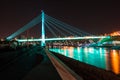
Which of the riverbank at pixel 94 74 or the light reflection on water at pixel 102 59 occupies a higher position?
the riverbank at pixel 94 74

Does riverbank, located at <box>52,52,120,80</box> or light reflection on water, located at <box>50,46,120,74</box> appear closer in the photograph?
riverbank, located at <box>52,52,120,80</box>

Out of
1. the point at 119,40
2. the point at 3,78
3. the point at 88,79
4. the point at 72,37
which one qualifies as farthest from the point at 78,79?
the point at 119,40

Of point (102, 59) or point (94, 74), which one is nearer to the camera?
point (94, 74)

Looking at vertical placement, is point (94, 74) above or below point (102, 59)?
above

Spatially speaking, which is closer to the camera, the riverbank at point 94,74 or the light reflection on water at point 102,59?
the riverbank at point 94,74

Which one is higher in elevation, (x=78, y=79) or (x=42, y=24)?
(x=42, y=24)

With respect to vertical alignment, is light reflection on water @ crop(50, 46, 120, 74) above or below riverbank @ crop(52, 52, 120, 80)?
below

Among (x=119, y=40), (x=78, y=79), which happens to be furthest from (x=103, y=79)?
(x=119, y=40)

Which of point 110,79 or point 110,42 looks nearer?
point 110,79

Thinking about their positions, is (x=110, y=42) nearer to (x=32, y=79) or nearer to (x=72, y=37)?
(x=72, y=37)

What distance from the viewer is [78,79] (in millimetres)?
Answer: 9664

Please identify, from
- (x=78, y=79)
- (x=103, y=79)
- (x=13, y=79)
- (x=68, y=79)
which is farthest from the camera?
(x=103, y=79)

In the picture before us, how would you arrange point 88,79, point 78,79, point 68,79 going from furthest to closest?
point 88,79 < point 68,79 < point 78,79

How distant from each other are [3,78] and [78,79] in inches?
149
